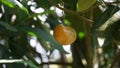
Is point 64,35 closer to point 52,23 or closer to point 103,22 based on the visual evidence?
point 103,22

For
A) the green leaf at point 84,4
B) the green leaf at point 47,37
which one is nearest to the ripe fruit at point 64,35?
the green leaf at point 47,37

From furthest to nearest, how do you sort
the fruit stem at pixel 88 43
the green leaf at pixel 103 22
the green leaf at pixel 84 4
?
the fruit stem at pixel 88 43 < the green leaf at pixel 103 22 < the green leaf at pixel 84 4

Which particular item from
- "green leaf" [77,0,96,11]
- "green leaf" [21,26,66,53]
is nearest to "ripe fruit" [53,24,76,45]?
"green leaf" [21,26,66,53]

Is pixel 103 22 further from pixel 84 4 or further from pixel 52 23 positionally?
pixel 52 23

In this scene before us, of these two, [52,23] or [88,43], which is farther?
[52,23]

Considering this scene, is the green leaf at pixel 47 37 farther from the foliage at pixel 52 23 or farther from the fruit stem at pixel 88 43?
the fruit stem at pixel 88 43

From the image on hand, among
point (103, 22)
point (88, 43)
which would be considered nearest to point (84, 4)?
point (103, 22)

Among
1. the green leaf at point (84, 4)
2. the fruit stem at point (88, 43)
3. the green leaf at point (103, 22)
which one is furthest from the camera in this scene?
the fruit stem at point (88, 43)

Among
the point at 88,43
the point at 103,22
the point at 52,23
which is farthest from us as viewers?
the point at 52,23

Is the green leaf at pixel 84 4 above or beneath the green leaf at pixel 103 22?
above

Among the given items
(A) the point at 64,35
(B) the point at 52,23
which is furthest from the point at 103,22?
(B) the point at 52,23

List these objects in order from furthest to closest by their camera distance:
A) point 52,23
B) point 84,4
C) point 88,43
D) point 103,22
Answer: point 52,23
point 88,43
point 103,22
point 84,4
